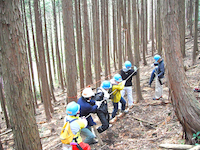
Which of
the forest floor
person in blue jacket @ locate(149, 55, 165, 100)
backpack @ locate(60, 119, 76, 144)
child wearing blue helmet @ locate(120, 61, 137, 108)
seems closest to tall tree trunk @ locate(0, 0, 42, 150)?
backpack @ locate(60, 119, 76, 144)

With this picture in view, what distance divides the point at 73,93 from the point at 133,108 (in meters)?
2.79

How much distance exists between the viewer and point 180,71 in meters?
3.90

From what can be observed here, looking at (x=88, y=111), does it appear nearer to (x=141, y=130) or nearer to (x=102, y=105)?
(x=102, y=105)

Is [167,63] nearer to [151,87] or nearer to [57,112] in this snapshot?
[151,87]

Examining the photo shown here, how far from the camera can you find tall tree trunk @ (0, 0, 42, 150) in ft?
8.98

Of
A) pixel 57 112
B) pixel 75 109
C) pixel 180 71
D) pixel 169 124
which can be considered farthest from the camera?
pixel 57 112

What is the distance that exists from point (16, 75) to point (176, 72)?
3557 millimetres

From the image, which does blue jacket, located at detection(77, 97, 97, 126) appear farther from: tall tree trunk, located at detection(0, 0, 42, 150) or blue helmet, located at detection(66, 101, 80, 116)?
tall tree trunk, located at detection(0, 0, 42, 150)

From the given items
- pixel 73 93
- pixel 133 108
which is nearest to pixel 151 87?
pixel 133 108

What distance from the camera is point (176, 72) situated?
3.90 metres

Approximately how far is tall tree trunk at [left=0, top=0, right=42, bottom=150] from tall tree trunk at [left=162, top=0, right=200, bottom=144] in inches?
130

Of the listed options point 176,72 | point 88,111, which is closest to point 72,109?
point 88,111

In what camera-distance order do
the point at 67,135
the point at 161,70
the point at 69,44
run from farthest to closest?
the point at 161,70, the point at 69,44, the point at 67,135

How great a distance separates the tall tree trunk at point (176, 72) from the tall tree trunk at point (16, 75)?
10.8 ft
